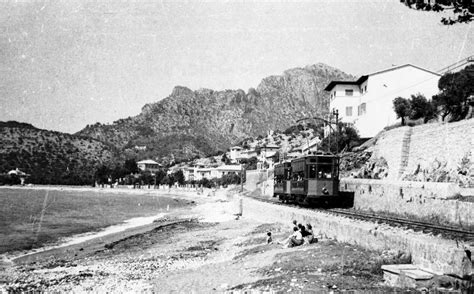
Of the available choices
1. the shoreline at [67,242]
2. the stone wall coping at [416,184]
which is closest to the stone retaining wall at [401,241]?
the stone wall coping at [416,184]

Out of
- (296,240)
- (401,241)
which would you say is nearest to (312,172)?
(296,240)

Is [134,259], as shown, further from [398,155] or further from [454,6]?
[398,155]

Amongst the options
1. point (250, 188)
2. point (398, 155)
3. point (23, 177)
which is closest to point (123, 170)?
point (23, 177)

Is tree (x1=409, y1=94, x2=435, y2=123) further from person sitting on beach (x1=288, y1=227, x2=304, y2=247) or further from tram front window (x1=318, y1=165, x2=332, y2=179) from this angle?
person sitting on beach (x1=288, y1=227, x2=304, y2=247)

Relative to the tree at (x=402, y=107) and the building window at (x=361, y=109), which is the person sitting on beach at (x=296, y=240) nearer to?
the tree at (x=402, y=107)

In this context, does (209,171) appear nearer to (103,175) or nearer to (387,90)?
(103,175)
